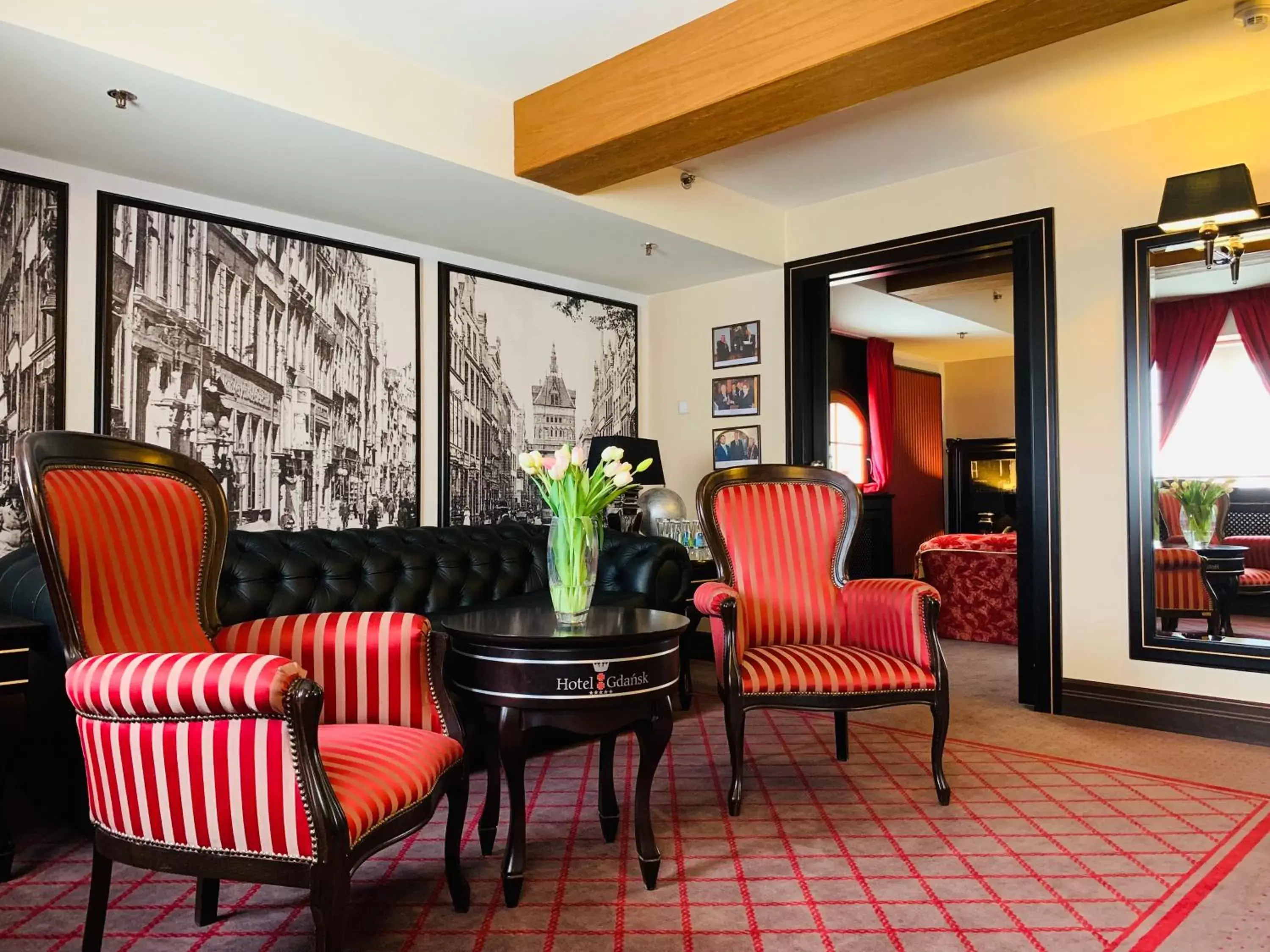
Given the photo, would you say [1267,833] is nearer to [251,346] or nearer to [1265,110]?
[1265,110]

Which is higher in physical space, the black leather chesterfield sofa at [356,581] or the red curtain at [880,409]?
the red curtain at [880,409]

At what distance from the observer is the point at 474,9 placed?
3.20 m

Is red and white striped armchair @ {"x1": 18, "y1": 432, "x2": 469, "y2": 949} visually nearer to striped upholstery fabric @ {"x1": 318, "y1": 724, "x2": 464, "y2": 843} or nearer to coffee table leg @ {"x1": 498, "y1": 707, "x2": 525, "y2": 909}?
striped upholstery fabric @ {"x1": 318, "y1": 724, "x2": 464, "y2": 843}

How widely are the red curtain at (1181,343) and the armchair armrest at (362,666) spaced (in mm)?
3489

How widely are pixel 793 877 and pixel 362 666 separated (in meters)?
1.27

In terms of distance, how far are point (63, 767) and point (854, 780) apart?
2.59m

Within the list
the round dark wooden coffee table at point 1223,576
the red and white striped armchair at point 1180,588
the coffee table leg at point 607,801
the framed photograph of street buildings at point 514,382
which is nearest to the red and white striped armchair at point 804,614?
the coffee table leg at point 607,801

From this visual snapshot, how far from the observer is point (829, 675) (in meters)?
2.97

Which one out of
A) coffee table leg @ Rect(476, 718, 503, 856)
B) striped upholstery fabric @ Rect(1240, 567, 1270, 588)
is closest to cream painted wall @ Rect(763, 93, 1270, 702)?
striped upholstery fabric @ Rect(1240, 567, 1270, 588)

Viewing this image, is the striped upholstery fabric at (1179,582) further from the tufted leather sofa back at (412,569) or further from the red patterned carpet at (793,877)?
the tufted leather sofa back at (412,569)

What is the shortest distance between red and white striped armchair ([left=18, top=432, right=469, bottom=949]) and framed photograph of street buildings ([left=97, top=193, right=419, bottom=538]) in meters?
1.71

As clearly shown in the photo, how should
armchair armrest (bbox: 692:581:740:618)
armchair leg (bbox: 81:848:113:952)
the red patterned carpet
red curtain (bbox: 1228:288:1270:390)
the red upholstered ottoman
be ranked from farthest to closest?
the red upholstered ottoman → red curtain (bbox: 1228:288:1270:390) → armchair armrest (bbox: 692:581:740:618) → the red patterned carpet → armchair leg (bbox: 81:848:113:952)

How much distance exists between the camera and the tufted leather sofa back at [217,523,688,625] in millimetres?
3422

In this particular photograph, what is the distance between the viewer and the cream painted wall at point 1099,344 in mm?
4008
